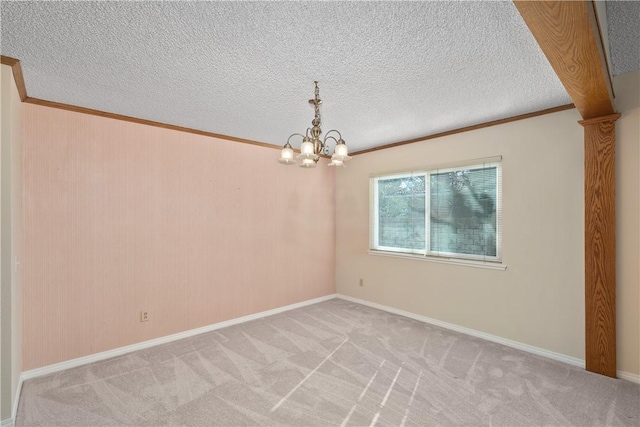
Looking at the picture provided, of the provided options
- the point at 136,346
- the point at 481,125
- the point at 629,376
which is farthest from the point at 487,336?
the point at 136,346

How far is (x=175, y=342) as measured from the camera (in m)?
3.43

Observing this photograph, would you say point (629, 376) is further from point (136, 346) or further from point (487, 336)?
point (136, 346)

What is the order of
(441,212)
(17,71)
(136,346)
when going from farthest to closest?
(441,212), (136,346), (17,71)

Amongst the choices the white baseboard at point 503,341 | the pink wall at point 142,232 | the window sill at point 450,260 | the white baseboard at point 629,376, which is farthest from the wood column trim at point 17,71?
the white baseboard at point 629,376

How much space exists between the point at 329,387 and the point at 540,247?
251 cm

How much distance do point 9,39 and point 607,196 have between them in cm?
453

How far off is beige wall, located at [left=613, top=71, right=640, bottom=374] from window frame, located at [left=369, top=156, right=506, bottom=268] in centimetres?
97

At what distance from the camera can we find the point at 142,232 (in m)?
3.31

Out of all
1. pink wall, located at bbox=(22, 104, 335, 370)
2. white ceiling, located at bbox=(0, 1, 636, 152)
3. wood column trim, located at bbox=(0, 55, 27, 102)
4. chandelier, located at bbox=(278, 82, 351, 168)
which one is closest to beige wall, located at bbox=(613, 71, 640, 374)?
white ceiling, located at bbox=(0, 1, 636, 152)

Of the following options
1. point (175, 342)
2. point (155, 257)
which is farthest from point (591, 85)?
point (175, 342)

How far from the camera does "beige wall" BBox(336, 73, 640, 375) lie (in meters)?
2.57

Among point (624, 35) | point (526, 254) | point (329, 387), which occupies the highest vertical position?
point (624, 35)

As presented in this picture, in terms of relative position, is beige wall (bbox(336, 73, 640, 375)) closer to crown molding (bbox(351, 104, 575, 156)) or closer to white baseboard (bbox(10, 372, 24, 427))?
crown molding (bbox(351, 104, 575, 156))

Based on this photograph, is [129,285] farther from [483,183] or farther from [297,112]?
[483,183]
